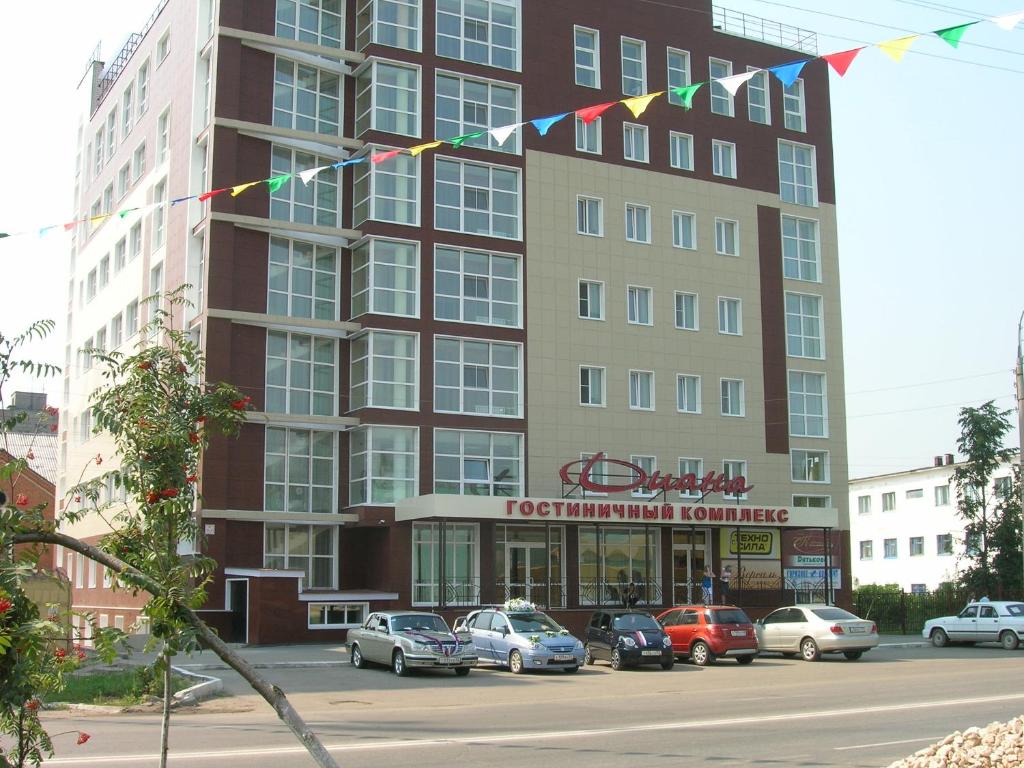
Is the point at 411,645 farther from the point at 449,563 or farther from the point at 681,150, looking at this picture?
the point at 681,150

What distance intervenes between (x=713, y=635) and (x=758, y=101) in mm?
28697

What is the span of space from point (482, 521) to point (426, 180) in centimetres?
1281


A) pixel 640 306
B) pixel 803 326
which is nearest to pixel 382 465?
pixel 640 306

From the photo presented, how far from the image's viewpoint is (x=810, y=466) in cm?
4866

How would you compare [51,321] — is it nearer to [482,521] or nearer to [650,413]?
[482,521]

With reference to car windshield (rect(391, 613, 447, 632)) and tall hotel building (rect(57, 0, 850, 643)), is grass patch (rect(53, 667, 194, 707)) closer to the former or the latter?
car windshield (rect(391, 613, 447, 632))

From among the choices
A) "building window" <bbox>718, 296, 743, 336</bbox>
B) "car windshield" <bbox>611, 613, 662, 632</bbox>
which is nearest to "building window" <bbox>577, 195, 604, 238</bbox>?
"building window" <bbox>718, 296, 743, 336</bbox>

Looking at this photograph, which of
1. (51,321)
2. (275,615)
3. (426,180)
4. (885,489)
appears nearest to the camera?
(51,321)

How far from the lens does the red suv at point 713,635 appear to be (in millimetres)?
30141

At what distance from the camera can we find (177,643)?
7512mm

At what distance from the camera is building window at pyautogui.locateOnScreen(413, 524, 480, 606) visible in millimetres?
39125

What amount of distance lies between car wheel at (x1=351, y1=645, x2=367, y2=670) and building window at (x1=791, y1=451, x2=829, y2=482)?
2549 centimetres

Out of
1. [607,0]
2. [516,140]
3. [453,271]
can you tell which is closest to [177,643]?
[453,271]

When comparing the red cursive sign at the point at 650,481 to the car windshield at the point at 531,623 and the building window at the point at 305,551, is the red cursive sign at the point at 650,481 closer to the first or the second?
the building window at the point at 305,551
